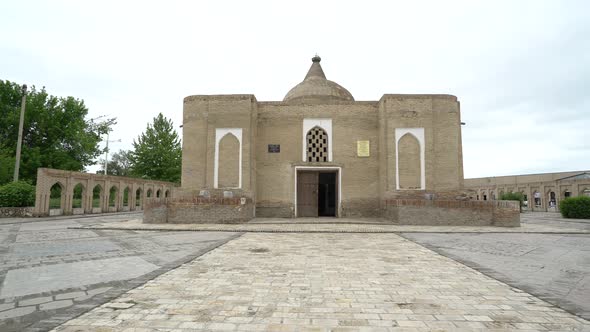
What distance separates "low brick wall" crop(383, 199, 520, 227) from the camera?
47.7 ft

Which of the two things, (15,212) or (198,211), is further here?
(15,212)

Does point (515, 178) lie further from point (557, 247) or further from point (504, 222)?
point (557, 247)

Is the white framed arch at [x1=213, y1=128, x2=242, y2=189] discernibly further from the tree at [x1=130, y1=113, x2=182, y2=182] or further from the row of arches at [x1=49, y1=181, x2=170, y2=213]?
the tree at [x1=130, y1=113, x2=182, y2=182]

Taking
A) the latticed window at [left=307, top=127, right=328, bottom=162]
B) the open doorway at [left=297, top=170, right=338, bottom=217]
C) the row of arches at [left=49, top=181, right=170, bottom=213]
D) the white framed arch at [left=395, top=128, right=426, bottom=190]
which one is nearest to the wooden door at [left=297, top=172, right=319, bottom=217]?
the open doorway at [left=297, top=170, right=338, bottom=217]

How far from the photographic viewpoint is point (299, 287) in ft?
15.3

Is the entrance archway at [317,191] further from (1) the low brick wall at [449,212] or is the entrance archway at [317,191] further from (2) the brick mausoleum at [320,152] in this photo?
(1) the low brick wall at [449,212]

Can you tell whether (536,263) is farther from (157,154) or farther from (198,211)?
(157,154)

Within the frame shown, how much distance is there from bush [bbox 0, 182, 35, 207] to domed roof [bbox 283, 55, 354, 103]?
56.1ft

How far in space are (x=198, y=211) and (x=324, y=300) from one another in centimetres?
1171

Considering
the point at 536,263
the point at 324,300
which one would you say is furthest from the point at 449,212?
the point at 324,300

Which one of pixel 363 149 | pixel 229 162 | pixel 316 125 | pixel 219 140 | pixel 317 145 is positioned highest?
pixel 316 125

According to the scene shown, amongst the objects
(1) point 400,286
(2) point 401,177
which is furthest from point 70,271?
(2) point 401,177

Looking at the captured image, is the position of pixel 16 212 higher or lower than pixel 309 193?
lower

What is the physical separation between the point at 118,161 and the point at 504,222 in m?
69.1
